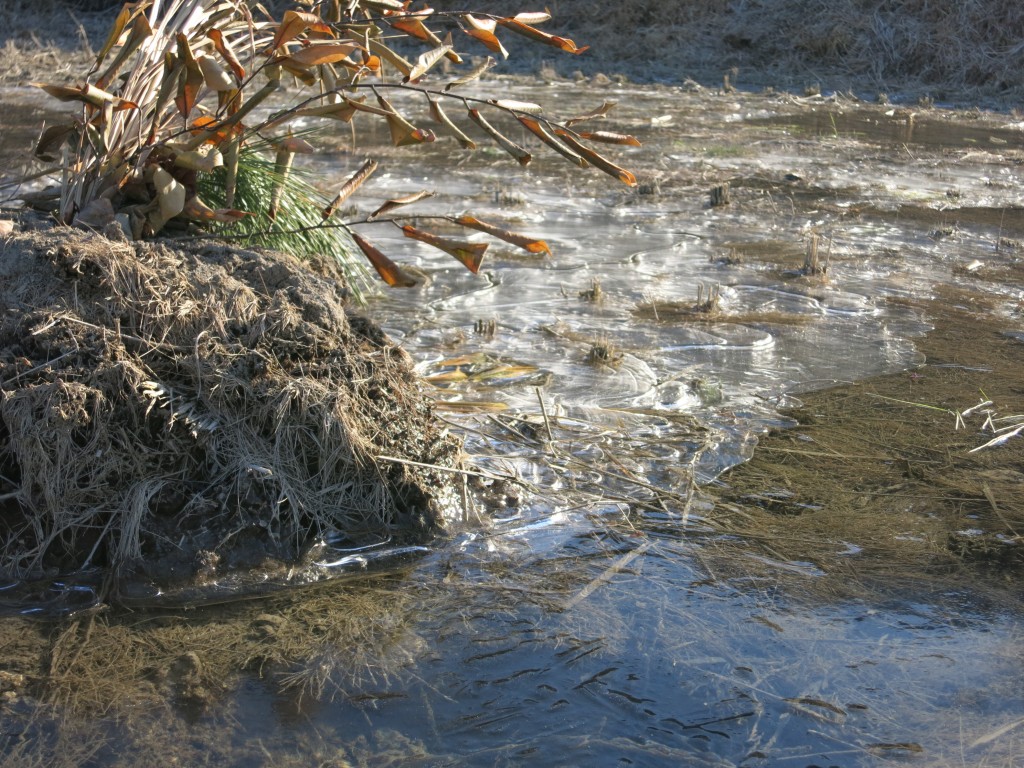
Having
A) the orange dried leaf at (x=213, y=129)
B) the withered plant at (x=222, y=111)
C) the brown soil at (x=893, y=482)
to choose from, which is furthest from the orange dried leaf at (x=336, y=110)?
the brown soil at (x=893, y=482)

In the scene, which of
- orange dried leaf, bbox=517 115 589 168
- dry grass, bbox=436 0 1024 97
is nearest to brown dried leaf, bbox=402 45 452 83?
orange dried leaf, bbox=517 115 589 168

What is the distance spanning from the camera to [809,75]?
18.2m

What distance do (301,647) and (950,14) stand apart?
19053 mm

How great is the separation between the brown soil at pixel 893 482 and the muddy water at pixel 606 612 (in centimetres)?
9

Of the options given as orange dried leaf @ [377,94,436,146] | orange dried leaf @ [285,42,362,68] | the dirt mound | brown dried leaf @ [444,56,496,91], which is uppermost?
orange dried leaf @ [285,42,362,68]

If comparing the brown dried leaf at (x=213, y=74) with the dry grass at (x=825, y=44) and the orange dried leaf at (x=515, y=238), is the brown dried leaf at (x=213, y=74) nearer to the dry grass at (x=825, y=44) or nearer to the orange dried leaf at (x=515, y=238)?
the orange dried leaf at (x=515, y=238)

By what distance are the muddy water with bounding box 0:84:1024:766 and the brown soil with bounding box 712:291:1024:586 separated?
0.09 meters

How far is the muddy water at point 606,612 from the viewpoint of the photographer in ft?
8.45

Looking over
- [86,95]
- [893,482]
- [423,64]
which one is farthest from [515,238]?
[893,482]

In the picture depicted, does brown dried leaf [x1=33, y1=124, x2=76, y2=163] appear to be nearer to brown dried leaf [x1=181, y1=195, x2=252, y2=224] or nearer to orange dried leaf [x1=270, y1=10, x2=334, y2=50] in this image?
brown dried leaf [x1=181, y1=195, x2=252, y2=224]

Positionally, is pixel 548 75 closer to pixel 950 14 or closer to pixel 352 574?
pixel 950 14

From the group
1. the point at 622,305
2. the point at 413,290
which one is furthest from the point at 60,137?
the point at 622,305

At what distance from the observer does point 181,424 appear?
3.27 metres

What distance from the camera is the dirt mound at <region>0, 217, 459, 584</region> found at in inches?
123
